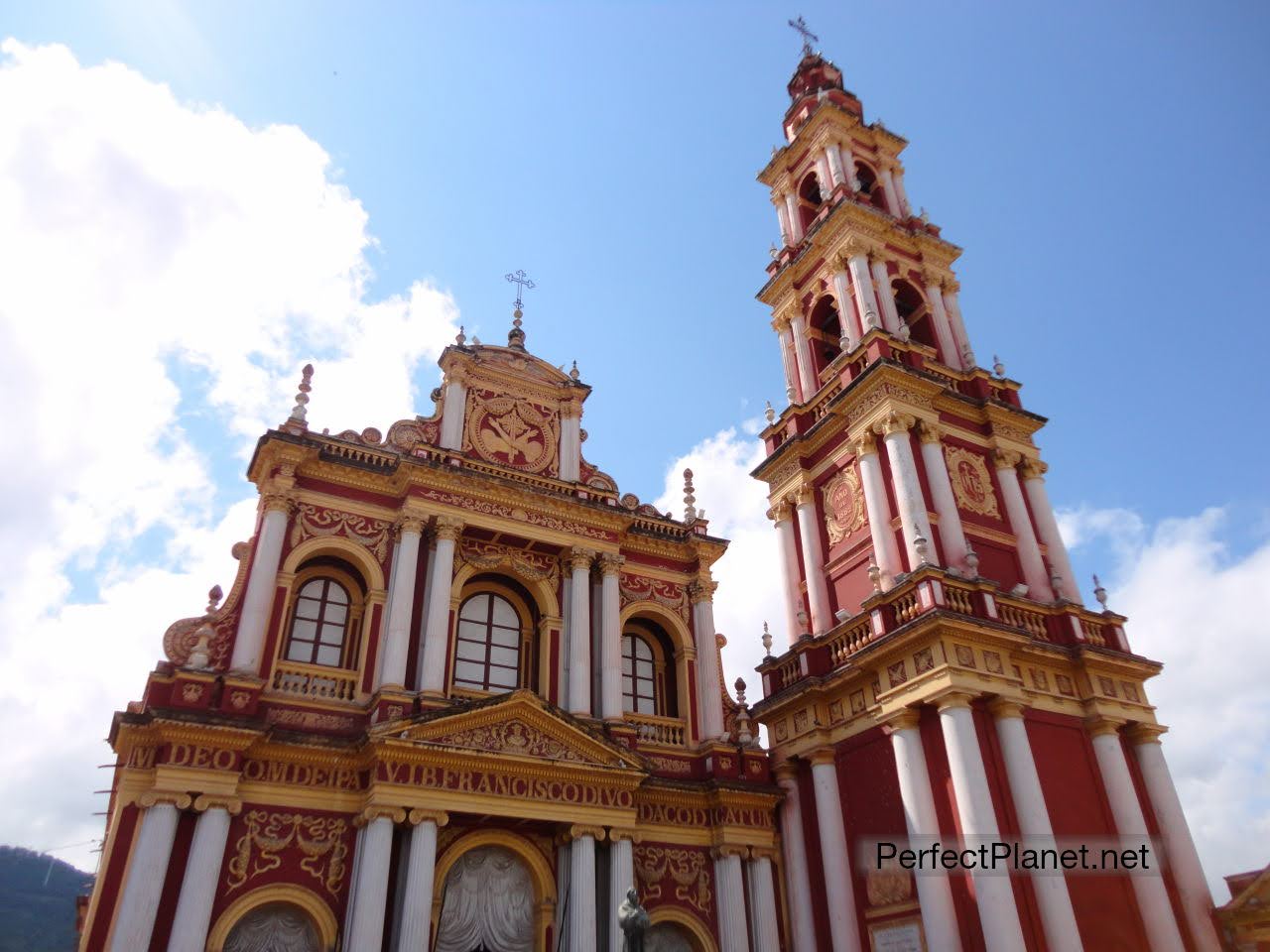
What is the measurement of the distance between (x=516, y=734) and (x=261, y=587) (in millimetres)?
4876

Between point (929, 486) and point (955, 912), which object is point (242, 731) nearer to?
point (955, 912)

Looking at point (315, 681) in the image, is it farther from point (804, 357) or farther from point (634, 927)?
point (804, 357)

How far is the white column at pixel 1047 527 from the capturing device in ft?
58.8

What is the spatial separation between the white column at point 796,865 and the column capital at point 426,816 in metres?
6.76

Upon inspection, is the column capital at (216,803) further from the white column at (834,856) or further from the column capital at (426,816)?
the white column at (834,856)

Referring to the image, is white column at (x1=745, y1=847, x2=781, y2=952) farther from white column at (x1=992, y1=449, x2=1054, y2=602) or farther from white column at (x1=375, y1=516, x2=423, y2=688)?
white column at (x1=375, y1=516, x2=423, y2=688)

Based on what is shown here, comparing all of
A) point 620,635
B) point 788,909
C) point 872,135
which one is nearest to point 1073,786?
point 788,909

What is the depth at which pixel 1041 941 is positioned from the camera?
13055 mm

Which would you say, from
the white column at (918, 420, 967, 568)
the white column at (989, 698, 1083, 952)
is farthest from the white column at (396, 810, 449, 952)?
the white column at (918, 420, 967, 568)

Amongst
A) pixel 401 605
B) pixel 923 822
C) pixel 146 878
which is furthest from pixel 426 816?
pixel 923 822

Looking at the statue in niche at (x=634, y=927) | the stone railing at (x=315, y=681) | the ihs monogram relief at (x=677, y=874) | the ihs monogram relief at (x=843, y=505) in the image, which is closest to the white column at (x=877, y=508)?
the ihs monogram relief at (x=843, y=505)

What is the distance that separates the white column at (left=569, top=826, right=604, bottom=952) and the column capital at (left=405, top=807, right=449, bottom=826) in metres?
2.26

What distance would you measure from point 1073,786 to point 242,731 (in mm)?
13271

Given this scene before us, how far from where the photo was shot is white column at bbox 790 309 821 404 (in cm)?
2161
